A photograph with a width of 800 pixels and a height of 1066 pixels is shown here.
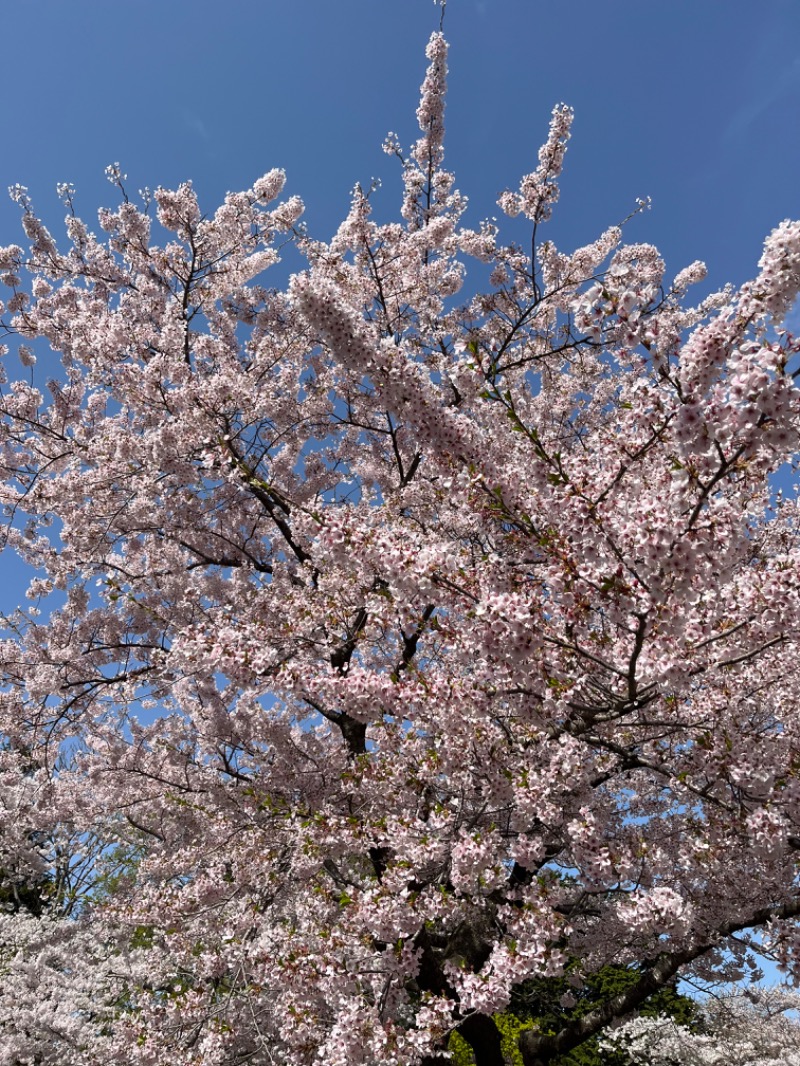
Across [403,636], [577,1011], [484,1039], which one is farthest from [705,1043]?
[403,636]

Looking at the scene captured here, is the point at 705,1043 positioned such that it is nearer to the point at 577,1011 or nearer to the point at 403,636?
the point at 577,1011

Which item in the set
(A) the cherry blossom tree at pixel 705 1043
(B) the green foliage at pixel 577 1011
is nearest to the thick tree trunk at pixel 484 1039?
(B) the green foliage at pixel 577 1011

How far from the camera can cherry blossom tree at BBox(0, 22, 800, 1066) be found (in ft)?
12.7

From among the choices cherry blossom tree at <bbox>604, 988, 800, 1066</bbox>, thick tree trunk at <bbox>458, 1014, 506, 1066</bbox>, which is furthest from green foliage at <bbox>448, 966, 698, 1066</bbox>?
thick tree trunk at <bbox>458, 1014, 506, 1066</bbox>

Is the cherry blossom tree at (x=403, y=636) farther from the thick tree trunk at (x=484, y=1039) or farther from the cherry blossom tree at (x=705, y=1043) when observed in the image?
the cherry blossom tree at (x=705, y=1043)

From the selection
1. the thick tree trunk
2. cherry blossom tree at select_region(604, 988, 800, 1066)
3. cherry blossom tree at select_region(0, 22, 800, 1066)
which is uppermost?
cherry blossom tree at select_region(0, 22, 800, 1066)

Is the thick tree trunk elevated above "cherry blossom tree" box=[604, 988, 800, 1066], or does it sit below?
above

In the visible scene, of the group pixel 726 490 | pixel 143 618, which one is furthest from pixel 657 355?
pixel 143 618

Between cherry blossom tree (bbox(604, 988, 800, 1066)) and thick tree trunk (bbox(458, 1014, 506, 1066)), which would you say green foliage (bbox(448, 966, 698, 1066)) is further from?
thick tree trunk (bbox(458, 1014, 506, 1066))

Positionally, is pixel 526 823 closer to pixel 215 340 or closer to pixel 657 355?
pixel 657 355

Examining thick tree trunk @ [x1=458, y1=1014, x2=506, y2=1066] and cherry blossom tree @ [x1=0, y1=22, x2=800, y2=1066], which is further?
thick tree trunk @ [x1=458, y1=1014, x2=506, y2=1066]

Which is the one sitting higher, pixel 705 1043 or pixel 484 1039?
pixel 484 1039

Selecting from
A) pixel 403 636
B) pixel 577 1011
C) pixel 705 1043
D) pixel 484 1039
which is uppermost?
pixel 403 636

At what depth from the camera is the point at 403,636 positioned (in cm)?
752
